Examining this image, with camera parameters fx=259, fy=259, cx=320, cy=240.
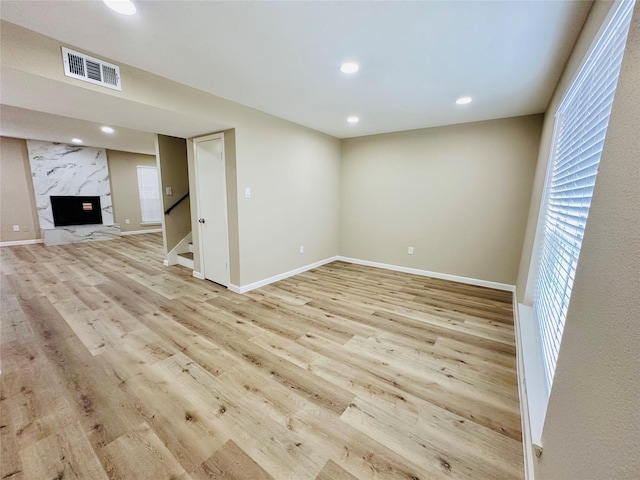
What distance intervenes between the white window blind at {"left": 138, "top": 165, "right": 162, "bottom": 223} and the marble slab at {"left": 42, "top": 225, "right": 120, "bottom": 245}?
97 cm

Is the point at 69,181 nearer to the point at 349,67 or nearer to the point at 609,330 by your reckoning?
the point at 349,67

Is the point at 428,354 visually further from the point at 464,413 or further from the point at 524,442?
the point at 524,442

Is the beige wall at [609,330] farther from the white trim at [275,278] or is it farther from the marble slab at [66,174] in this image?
the marble slab at [66,174]

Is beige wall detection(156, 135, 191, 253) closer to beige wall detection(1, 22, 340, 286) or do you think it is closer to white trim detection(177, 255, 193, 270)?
white trim detection(177, 255, 193, 270)

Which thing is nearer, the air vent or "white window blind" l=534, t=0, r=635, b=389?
"white window blind" l=534, t=0, r=635, b=389

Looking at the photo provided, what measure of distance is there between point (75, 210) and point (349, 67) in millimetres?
7808

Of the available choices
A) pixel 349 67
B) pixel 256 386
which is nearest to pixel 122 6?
pixel 349 67

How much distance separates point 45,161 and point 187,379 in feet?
24.4

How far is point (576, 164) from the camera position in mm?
1524

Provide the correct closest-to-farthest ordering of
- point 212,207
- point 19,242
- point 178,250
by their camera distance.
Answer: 1. point 212,207
2. point 178,250
3. point 19,242

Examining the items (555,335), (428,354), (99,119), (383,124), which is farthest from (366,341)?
(99,119)

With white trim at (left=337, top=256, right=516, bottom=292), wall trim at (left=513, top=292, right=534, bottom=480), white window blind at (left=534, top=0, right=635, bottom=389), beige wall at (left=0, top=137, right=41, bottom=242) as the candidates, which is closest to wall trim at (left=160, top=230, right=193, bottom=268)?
white trim at (left=337, top=256, right=516, bottom=292)

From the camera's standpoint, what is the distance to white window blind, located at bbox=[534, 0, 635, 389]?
1.15 metres

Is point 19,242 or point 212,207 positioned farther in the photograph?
point 19,242
